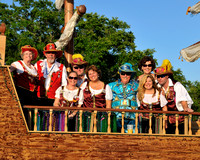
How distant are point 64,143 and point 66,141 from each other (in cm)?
5

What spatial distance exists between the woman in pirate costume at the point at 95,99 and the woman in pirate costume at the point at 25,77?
1.13m

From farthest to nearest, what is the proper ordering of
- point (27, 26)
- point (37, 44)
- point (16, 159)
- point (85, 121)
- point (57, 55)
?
point (27, 26) < point (37, 44) < point (57, 55) < point (85, 121) < point (16, 159)

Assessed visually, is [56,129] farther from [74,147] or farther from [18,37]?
[18,37]

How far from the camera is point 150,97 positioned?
288 inches

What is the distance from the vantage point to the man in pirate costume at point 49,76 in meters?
7.89

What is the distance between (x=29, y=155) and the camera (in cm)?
667

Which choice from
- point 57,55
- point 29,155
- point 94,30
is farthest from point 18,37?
point 29,155

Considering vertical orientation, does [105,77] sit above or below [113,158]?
above

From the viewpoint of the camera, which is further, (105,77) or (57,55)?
(105,77)

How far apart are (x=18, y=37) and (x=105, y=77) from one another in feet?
21.9

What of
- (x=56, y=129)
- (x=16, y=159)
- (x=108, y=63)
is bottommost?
(x=16, y=159)

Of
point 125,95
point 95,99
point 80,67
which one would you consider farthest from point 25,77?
point 125,95

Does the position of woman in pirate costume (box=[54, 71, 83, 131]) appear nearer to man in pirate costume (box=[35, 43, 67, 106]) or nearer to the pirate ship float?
the pirate ship float

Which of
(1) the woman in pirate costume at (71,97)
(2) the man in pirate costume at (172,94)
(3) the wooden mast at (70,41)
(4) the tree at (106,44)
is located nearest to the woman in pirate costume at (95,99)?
(1) the woman in pirate costume at (71,97)
